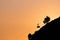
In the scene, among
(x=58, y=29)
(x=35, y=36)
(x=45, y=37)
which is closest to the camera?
(x=58, y=29)

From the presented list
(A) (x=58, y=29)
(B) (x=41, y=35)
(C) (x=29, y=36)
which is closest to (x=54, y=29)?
(A) (x=58, y=29)

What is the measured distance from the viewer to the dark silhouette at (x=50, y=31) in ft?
152

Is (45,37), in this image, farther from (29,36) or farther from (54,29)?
(29,36)

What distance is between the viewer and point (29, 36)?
183 ft

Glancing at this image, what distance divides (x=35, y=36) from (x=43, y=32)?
4.08m

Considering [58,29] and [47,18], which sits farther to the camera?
[47,18]

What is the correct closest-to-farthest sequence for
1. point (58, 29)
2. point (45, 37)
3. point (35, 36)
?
point (58, 29) → point (45, 37) → point (35, 36)

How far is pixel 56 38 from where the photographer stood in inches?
1844

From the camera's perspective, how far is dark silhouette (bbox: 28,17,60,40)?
4644cm

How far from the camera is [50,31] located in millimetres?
47688

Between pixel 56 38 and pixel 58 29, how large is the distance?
6.26 ft

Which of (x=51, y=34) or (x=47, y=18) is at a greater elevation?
(x=47, y=18)

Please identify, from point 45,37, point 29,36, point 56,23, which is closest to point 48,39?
point 45,37

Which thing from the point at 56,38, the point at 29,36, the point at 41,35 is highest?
the point at 29,36
